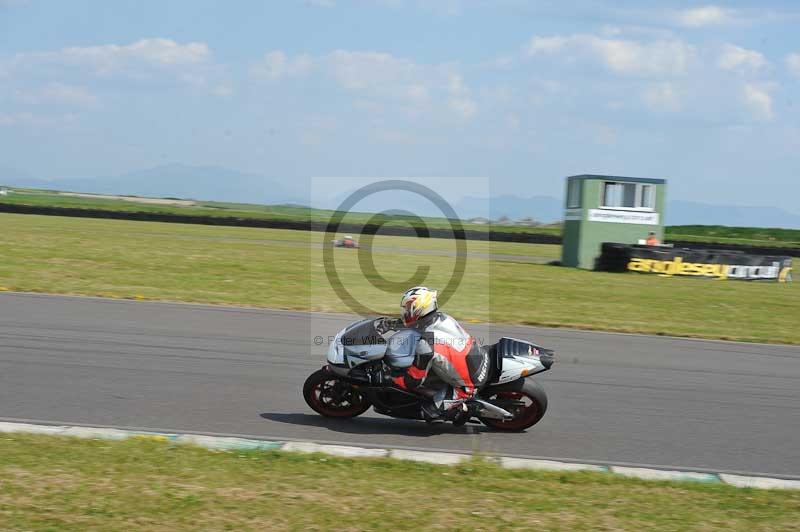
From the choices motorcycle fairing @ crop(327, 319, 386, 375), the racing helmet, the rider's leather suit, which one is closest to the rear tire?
the rider's leather suit

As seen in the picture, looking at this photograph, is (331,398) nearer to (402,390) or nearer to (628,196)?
(402,390)

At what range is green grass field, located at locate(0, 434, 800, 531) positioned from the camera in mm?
4746

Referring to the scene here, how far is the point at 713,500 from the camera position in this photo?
571 cm

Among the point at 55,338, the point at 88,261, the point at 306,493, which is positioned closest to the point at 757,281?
the point at 88,261

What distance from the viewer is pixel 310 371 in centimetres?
1012

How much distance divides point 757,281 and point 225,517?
26055mm

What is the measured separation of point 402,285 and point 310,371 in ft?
42.6

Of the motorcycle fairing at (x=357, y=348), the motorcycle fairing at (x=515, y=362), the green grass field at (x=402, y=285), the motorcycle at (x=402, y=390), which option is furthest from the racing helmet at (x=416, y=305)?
the green grass field at (x=402, y=285)

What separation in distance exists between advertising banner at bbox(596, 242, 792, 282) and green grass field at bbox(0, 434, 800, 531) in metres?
21.1

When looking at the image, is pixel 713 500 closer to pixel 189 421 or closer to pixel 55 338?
pixel 189 421

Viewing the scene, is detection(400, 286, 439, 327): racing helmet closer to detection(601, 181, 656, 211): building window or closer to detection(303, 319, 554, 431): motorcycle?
detection(303, 319, 554, 431): motorcycle

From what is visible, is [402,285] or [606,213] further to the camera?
[606,213]

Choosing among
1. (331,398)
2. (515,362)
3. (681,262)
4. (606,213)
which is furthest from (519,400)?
(606,213)

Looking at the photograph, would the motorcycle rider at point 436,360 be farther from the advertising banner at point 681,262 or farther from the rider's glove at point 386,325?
the advertising banner at point 681,262
